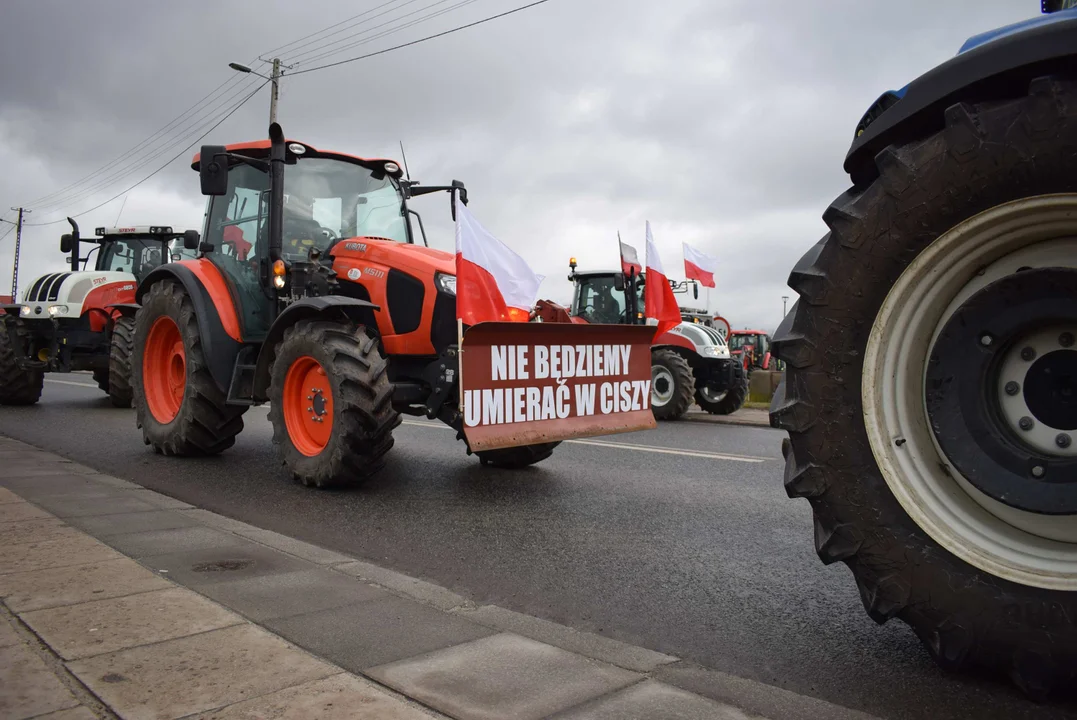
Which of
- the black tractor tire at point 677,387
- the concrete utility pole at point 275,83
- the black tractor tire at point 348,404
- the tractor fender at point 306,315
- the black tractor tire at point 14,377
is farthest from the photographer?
the concrete utility pole at point 275,83

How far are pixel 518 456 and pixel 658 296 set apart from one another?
2.11 meters

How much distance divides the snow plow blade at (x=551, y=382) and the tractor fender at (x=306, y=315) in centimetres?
114

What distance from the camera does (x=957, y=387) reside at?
2.44 meters

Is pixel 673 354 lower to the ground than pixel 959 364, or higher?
higher

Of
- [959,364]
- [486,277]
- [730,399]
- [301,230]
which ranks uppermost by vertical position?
[301,230]

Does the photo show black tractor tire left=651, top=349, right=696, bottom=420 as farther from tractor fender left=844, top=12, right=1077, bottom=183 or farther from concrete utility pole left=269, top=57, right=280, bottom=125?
concrete utility pole left=269, top=57, right=280, bottom=125

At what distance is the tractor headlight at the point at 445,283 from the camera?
6.55 m

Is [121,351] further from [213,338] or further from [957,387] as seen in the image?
[957,387]

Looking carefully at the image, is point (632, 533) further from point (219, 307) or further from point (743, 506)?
point (219, 307)

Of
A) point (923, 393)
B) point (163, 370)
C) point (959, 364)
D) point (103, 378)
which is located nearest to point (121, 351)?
point (163, 370)

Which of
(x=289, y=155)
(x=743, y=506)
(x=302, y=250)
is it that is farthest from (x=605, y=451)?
(x=289, y=155)

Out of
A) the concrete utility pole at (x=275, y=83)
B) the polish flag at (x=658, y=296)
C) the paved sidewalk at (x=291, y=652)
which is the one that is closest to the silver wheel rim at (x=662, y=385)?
the polish flag at (x=658, y=296)

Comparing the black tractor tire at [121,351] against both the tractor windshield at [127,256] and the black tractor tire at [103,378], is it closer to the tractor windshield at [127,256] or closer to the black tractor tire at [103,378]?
the black tractor tire at [103,378]

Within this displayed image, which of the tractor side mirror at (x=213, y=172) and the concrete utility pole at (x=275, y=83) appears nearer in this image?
the tractor side mirror at (x=213, y=172)
